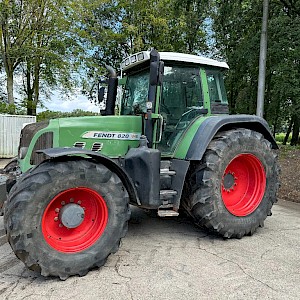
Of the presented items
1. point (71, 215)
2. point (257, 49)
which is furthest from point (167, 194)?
point (257, 49)

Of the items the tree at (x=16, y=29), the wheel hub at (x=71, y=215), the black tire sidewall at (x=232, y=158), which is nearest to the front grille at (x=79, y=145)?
the wheel hub at (x=71, y=215)

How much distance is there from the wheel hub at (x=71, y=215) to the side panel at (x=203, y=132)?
1383 mm

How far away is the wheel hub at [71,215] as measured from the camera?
3.01m

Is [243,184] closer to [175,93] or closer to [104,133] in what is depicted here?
[175,93]

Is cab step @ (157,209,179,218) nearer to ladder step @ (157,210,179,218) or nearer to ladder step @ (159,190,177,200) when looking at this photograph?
ladder step @ (157,210,179,218)

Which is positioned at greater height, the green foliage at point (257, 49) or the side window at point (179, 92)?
the green foliage at point (257, 49)

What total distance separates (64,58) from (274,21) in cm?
894

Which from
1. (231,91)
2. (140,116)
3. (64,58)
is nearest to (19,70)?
(64,58)

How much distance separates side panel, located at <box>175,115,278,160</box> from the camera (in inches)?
147

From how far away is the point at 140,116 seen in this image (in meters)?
3.93

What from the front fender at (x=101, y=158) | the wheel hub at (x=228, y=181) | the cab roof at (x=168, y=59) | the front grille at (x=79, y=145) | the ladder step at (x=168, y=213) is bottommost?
the ladder step at (x=168, y=213)

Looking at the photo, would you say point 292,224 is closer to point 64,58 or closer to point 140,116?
point 140,116

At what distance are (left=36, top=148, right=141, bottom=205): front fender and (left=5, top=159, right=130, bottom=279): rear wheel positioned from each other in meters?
0.09

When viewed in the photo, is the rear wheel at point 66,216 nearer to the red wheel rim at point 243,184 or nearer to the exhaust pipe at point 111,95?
the red wheel rim at point 243,184
